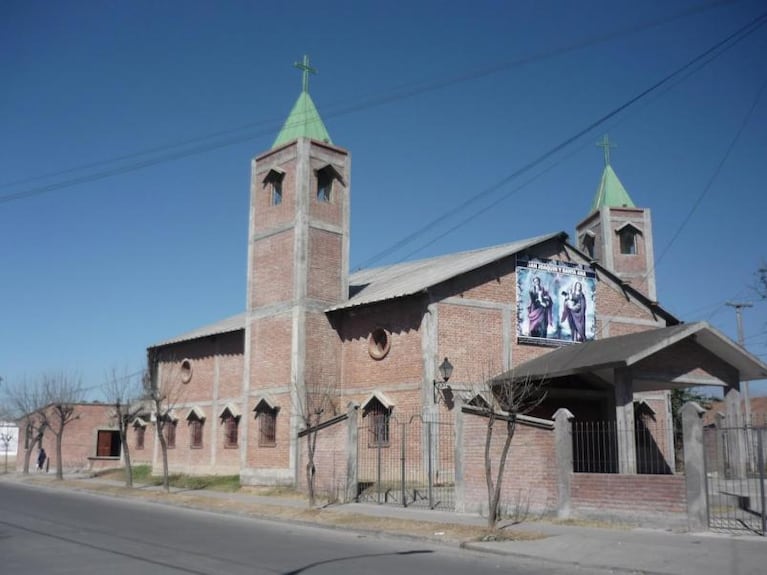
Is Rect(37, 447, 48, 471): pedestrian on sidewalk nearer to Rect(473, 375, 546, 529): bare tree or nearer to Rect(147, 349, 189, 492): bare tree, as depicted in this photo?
Rect(147, 349, 189, 492): bare tree

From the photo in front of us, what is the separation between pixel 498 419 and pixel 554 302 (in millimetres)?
10716

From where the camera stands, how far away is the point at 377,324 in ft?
92.5

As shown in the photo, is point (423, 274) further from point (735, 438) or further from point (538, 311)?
point (735, 438)

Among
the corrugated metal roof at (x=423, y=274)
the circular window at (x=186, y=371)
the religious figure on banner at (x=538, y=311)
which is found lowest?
the circular window at (x=186, y=371)

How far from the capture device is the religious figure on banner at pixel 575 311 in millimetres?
28984

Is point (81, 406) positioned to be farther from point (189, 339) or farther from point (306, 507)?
point (306, 507)

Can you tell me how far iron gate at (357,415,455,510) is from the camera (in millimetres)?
23250

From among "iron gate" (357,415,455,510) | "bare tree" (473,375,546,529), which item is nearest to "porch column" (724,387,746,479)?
"bare tree" (473,375,546,529)

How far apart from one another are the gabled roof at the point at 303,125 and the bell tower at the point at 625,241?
1338cm

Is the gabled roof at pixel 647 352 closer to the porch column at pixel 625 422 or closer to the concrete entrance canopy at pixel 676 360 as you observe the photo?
the concrete entrance canopy at pixel 676 360

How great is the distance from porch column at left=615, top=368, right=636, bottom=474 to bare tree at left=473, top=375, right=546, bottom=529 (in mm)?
1953

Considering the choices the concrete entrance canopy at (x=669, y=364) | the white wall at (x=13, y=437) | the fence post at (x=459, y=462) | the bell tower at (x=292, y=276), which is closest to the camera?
the fence post at (x=459, y=462)

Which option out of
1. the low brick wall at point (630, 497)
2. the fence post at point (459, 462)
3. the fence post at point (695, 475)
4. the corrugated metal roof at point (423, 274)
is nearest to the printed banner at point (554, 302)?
the corrugated metal roof at point (423, 274)

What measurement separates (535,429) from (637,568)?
247 inches
